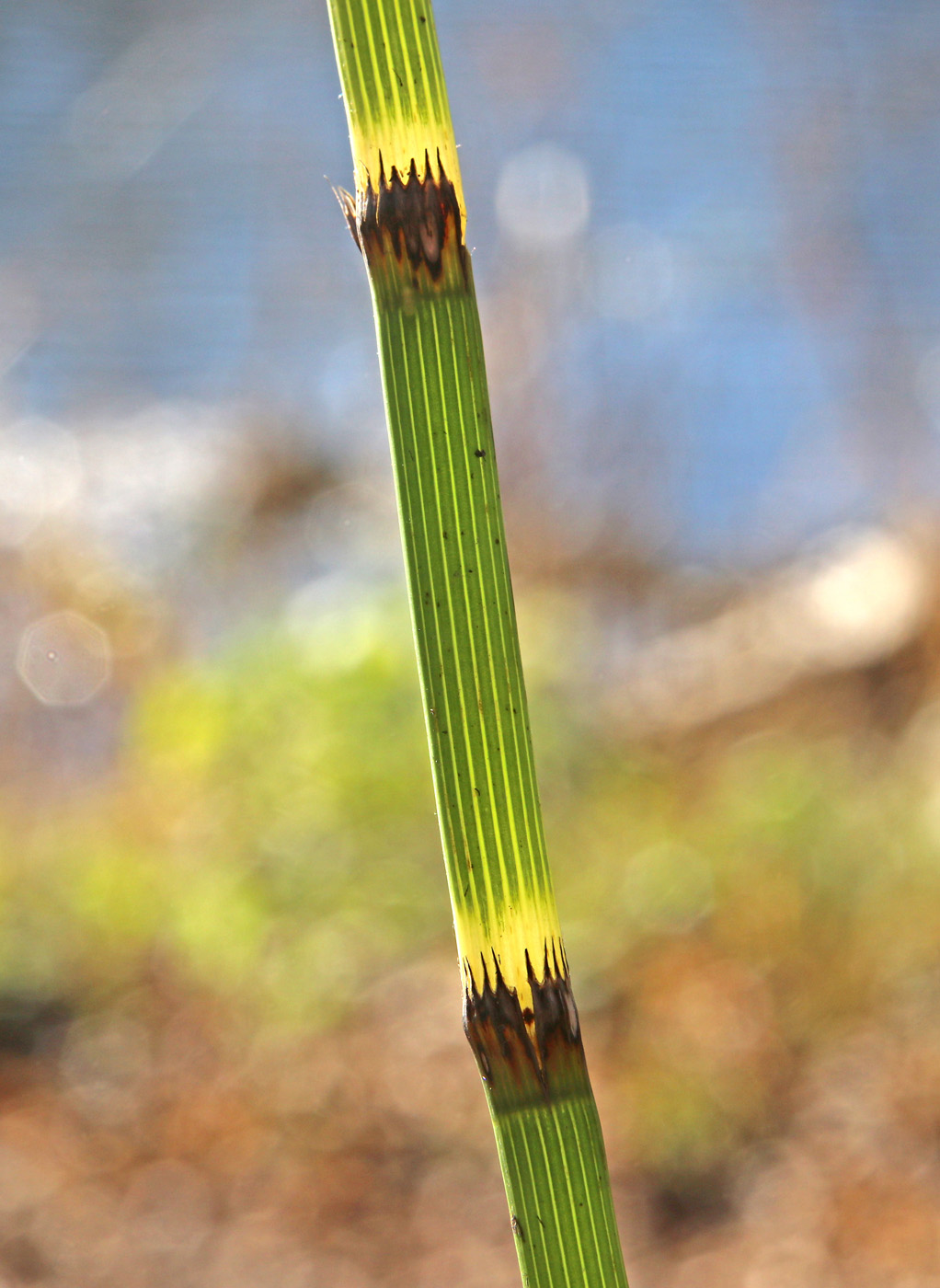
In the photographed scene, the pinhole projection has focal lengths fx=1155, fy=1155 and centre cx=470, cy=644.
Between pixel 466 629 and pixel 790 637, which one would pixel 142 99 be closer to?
pixel 790 637

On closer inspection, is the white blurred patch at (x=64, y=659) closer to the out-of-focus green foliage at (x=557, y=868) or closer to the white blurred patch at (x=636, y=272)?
the out-of-focus green foliage at (x=557, y=868)

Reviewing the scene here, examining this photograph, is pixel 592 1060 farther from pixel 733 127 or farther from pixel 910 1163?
pixel 733 127

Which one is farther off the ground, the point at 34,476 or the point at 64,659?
the point at 34,476

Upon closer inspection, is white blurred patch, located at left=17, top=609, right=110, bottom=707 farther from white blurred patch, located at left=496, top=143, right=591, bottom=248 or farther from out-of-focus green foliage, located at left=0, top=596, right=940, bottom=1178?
white blurred patch, located at left=496, top=143, right=591, bottom=248

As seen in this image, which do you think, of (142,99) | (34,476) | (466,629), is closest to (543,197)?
(142,99)

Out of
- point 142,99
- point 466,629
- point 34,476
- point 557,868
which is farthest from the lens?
point 142,99

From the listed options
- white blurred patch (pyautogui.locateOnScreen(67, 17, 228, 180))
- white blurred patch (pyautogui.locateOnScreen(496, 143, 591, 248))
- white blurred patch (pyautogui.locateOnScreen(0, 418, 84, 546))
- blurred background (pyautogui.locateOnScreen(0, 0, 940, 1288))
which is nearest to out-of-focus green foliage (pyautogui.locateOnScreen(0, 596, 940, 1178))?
blurred background (pyautogui.locateOnScreen(0, 0, 940, 1288))

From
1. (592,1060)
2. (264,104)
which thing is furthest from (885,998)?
(264,104)
